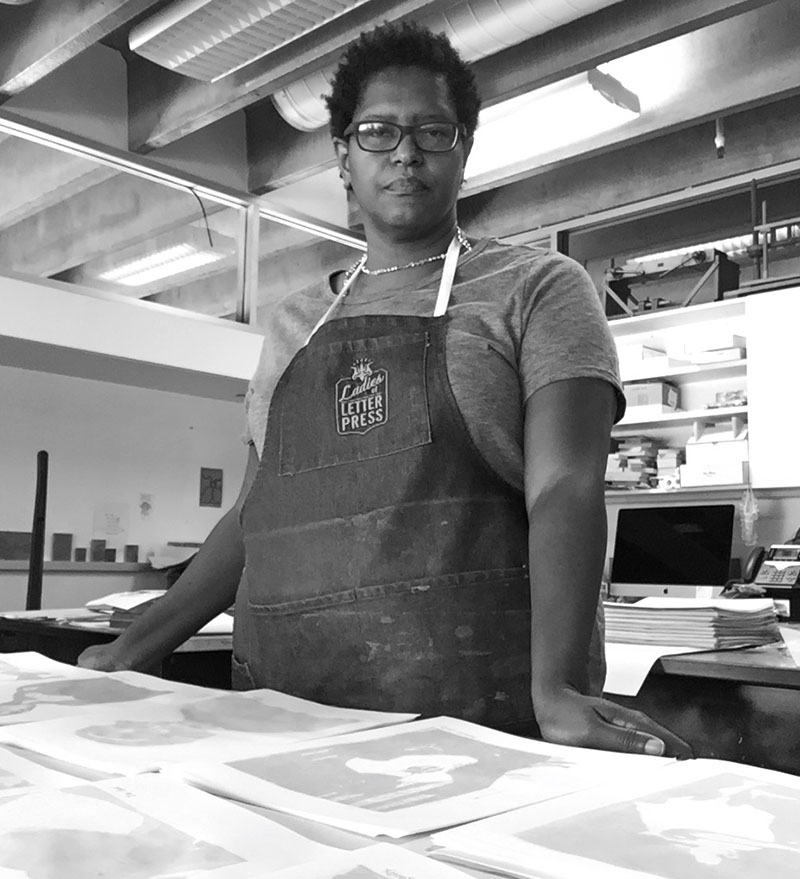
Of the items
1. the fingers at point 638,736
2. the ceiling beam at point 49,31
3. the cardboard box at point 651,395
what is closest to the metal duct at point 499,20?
the ceiling beam at point 49,31

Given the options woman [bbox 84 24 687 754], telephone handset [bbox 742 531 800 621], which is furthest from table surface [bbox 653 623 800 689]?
telephone handset [bbox 742 531 800 621]

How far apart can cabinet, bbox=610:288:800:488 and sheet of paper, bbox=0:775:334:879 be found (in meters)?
4.12

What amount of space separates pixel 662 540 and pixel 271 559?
3.56m

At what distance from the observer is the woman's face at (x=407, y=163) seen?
1102mm

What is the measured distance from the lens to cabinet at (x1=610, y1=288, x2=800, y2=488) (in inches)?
169

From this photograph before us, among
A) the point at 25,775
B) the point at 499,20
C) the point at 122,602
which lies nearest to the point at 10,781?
the point at 25,775

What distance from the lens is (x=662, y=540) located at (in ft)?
14.4

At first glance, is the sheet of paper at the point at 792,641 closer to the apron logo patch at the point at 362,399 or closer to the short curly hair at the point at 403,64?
the apron logo patch at the point at 362,399

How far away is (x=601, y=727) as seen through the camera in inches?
29.3

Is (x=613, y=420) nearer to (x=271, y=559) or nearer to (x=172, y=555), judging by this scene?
(x=271, y=559)

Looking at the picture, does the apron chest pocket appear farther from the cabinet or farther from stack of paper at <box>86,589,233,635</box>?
the cabinet

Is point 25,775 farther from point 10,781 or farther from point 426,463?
point 426,463

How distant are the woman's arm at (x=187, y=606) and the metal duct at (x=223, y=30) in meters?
2.52

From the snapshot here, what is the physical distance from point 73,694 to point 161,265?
210 inches
